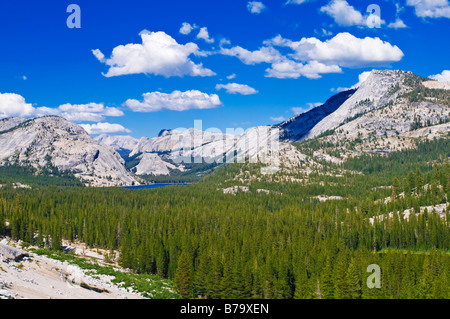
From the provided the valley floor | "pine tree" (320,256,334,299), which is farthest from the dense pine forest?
the valley floor

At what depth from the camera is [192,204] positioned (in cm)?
19038

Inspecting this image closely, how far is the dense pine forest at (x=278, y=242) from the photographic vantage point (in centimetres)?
7725

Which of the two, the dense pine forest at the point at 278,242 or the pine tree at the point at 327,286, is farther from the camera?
the dense pine forest at the point at 278,242

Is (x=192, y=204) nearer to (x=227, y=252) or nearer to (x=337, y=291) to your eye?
(x=227, y=252)

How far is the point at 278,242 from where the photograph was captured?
115 m

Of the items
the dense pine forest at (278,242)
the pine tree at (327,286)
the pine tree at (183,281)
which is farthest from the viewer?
the dense pine forest at (278,242)

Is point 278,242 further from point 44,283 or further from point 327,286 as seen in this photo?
point 44,283

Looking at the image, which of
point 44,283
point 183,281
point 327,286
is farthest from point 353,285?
point 44,283

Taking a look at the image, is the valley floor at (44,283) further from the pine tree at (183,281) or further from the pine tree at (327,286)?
the pine tree at (327,286)

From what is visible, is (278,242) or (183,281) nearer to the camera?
(183,281)

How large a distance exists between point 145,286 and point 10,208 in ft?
339

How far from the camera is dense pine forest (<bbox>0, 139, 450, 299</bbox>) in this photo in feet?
253

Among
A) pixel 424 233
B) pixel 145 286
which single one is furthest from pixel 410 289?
pixel 424 233

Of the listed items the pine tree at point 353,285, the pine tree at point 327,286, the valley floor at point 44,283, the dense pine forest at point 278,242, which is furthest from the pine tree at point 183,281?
the pine tree at point 353,285
